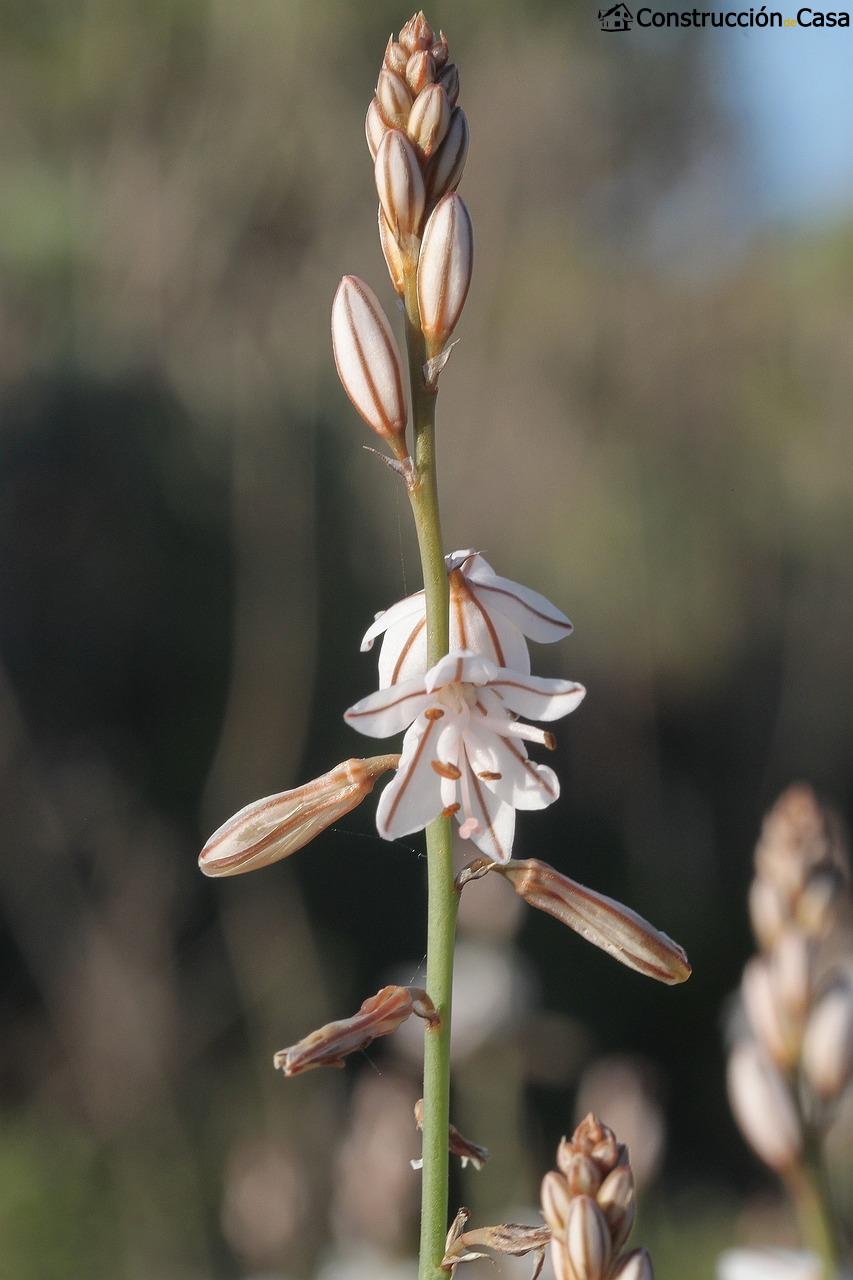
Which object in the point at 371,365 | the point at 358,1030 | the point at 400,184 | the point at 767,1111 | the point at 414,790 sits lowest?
the point at 767,1111

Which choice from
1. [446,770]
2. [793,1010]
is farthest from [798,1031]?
[446,770]

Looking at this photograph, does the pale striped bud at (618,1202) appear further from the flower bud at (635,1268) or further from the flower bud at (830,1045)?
the flower bud at (830,1045)

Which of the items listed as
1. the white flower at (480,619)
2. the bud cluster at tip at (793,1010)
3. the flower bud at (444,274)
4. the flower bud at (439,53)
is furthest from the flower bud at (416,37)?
the bud cluster at tip at (793,1010)

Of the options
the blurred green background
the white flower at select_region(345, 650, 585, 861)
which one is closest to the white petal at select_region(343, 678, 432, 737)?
the white flower at select_region(345, 650, 585, 861)

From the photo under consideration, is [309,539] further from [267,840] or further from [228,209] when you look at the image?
[267,840]

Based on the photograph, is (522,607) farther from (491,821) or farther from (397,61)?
(397,61)

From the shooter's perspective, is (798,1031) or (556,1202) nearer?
(556,1202)

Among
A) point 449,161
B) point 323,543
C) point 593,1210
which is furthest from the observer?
point 323,543
